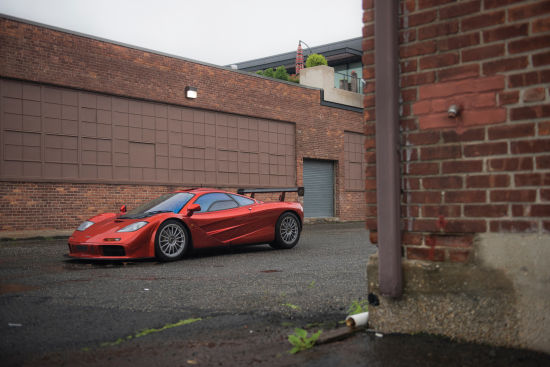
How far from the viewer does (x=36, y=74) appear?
14.4 m

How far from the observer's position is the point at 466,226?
10.2ft

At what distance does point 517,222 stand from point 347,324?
1251 mm

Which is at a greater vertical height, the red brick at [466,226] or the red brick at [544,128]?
the red brick at [544,128]

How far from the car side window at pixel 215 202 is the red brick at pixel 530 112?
666cm

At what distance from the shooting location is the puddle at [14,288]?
17.3 feet

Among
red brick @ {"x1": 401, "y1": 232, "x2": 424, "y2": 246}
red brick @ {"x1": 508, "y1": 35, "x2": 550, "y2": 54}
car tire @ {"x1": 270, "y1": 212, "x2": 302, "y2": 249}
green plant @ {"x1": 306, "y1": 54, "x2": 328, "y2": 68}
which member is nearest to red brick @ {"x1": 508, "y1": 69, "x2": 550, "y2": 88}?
red brick @ {"x1": 508, "y1": 35, "x2": 550, "y2": 54}

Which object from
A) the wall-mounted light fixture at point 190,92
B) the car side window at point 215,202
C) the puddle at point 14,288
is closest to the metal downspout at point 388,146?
the puddle at point 14,288

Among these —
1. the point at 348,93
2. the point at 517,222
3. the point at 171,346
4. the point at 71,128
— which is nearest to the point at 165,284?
the point at 171,346

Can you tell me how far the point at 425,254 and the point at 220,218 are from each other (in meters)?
6.23

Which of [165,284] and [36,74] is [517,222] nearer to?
[165,284]

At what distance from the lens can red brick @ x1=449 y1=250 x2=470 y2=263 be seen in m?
3.13

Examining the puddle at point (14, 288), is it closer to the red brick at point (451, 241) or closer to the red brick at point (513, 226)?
the red brick at point (451, 241)

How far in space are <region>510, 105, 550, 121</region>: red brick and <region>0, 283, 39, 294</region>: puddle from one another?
4.72 meters

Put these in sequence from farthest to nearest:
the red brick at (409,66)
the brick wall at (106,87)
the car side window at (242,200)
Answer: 1. the brick wall at (106,87)
2. the car side window at (242,200)
3. the red brick at (409,66)
